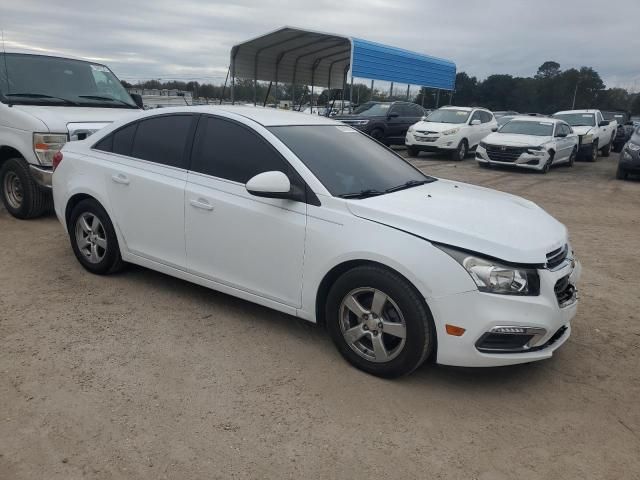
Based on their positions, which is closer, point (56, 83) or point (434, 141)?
point (56, 83)

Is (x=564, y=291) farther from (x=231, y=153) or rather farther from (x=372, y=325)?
(x=231, y=153)

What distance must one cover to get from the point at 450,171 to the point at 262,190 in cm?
1154

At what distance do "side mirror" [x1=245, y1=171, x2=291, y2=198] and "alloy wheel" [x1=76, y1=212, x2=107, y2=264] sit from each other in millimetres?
1914

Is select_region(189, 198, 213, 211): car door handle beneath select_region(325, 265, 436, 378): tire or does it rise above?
above

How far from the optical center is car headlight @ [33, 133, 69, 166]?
630 cm

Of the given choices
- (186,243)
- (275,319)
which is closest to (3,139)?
(186,243)

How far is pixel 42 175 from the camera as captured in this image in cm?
634

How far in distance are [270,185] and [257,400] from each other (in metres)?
1.36

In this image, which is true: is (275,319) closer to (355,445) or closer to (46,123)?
(355,445)

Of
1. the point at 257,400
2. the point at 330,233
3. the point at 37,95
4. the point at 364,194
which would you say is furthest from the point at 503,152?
the point at 257,400

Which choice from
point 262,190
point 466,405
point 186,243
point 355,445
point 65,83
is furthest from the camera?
point 65,83

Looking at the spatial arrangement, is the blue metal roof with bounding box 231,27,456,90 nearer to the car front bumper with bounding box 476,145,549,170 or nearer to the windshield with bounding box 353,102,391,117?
the windshield with bounding box 353,102,391,117

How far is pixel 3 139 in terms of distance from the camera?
6.68 m

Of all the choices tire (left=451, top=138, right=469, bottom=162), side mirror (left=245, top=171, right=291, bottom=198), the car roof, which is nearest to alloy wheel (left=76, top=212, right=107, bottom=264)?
the car roof
